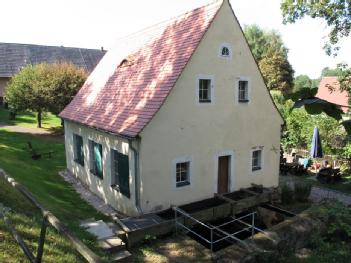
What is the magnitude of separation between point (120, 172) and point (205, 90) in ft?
15.7

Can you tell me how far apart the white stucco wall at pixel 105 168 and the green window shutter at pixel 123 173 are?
233 millimetres

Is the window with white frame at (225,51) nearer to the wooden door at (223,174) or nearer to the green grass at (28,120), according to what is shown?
the wooden door at (223,174)

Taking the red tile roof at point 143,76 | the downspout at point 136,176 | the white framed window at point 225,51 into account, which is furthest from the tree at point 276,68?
the downspout at point 136,176

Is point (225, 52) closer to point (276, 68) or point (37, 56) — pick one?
point (276, 68)

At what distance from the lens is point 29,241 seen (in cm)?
634

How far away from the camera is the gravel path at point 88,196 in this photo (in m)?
12.9

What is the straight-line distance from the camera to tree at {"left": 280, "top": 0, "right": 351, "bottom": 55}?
18.7 meters

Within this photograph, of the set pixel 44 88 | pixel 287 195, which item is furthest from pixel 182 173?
pixel 44 88

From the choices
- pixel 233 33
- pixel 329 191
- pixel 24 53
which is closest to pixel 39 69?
pixel 24 53

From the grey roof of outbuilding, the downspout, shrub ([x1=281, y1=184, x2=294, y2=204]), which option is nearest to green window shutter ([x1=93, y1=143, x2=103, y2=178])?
the downspout

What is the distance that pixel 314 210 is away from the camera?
11.4 meters

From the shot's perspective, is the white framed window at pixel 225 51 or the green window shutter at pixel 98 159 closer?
the white framed window at pixel 225 51

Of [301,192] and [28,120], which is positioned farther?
[28,120]

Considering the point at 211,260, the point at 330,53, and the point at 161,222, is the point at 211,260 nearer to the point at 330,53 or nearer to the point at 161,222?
the point at 161,222
